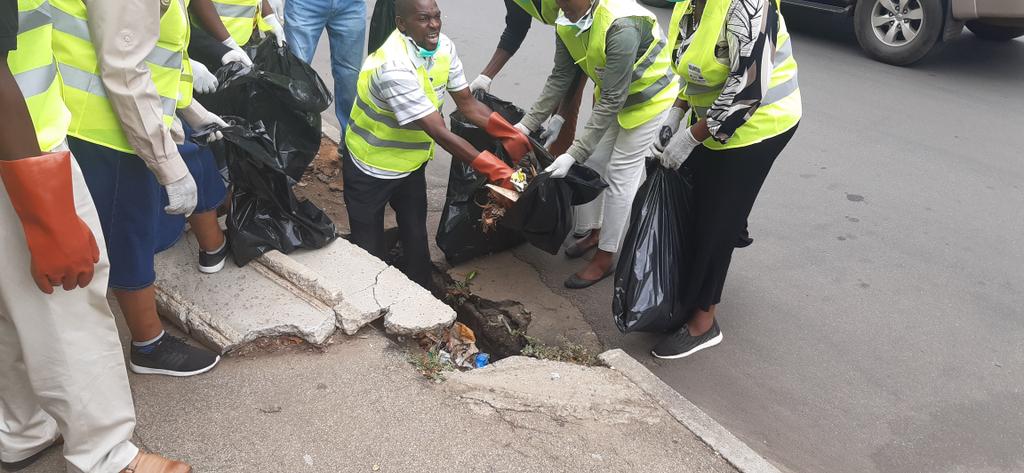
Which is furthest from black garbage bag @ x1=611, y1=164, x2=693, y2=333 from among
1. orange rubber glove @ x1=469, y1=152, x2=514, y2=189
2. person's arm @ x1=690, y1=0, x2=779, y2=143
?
orange rubber glove @ x1=469, y1=152, x2=514, y2=189

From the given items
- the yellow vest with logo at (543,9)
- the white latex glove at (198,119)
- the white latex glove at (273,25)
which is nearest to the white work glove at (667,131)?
the yellow vest with logo at (543,9)

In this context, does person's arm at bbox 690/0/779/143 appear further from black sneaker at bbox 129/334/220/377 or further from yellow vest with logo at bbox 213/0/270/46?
yellow vest with logo at bbox 213/0/270/46

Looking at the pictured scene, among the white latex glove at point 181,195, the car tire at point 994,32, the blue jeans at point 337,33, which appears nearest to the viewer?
the white latex glove at point 181,195

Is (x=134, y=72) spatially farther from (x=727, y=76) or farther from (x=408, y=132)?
(x=727, y=76)

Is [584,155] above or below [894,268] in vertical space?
above

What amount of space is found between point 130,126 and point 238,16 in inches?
68.4


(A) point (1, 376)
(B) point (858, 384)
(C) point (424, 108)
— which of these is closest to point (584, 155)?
(C) point (424, 108)

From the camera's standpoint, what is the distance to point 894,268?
4098mm

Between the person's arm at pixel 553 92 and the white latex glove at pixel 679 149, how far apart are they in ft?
2.74

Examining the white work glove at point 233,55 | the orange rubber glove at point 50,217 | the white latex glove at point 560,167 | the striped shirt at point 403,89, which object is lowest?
the white latex glove at point 560,167

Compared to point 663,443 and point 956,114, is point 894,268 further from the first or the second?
point 956,114

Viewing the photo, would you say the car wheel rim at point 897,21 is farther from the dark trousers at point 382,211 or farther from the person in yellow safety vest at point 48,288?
the person in yellow safety vest at point 48,288

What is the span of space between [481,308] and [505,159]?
724 millimetres

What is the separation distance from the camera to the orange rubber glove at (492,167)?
124 inches
